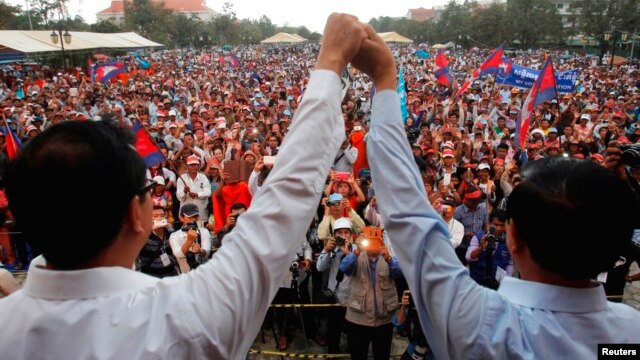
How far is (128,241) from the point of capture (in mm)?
912

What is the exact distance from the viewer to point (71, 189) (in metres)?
0.79

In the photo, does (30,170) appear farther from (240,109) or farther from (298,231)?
(240,109)

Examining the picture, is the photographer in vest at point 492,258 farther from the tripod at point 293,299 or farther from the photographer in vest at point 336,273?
the tripod at point 293,299

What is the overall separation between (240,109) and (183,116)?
63.9 inches

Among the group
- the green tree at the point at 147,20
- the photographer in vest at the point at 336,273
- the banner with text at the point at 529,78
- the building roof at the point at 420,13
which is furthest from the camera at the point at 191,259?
the building roof at the point at 420,13

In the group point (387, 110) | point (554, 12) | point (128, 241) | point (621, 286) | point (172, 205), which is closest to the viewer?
point (128, 241)

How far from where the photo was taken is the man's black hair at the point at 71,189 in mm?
792

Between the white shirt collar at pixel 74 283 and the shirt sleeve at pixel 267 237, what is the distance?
5.2 inches

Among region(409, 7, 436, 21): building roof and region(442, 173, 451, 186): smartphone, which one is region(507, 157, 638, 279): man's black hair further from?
region(409, 7, 436, 21): building roof

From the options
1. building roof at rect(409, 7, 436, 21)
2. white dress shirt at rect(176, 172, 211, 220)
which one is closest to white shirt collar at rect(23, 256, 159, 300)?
white dress shirt at rect(176, 172, 211, 220)

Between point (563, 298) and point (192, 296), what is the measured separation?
2.54 feet

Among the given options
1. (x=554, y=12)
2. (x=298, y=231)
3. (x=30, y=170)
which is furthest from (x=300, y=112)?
(x=554, y=12)

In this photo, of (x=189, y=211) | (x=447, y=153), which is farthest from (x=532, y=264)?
(x=447, y=153)

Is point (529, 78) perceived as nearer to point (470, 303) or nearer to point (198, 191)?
point (198, 191)
